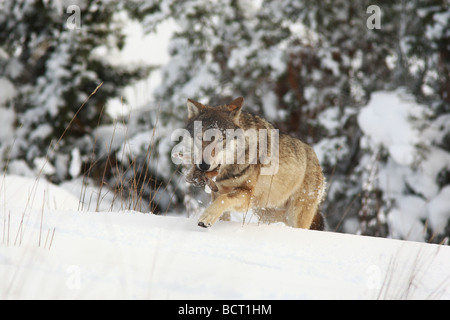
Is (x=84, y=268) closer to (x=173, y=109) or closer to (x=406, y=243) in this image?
(x=406, y=243)

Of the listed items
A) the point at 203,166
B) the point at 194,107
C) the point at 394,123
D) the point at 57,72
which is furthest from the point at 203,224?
the point at 57,72

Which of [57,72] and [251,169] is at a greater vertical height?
[251,169]

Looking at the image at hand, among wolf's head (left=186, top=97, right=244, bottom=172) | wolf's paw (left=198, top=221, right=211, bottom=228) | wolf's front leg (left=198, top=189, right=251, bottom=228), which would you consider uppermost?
wolf's head (left=186, top=97, right=244, bottom=172)

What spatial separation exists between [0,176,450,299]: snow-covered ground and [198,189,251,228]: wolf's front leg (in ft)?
0.41

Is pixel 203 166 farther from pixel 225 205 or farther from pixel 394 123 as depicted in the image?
pixel 394 123

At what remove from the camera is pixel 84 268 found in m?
2.25

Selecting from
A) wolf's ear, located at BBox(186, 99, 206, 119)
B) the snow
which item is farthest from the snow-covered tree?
wolf's ear, located at BBox(186, 99, 206, 119)

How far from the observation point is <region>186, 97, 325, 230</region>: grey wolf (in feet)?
12.4

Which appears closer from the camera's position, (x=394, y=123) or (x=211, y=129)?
(x=211, y=129)

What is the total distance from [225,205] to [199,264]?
3.96 feet

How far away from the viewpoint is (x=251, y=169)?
13.2 feet

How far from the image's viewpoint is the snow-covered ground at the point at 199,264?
208cm

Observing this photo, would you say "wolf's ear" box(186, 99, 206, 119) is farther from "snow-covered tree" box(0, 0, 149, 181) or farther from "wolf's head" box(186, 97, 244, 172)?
"snow-covered tree" box(0, 0, 149, 181)
